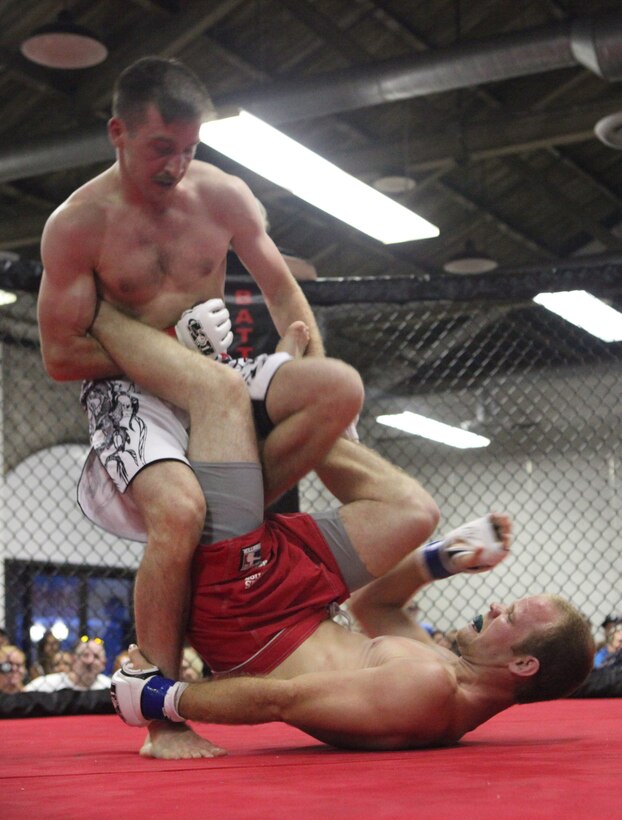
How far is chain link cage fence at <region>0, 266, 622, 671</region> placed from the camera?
827cm

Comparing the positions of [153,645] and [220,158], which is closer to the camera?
[153,645]

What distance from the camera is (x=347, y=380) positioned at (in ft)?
5.92

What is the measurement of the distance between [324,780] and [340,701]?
34 centimetres

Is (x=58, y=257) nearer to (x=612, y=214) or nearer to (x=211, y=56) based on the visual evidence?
(x=211, y=56)

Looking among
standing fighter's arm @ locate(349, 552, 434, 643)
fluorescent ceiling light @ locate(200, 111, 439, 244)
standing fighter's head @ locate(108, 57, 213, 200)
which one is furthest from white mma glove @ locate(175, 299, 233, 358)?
fluorescent ceiling light @ locate(200, 111, 439, 244)

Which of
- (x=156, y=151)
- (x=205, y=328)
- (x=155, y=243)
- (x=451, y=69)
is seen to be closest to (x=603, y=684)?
(x=205, y=328)

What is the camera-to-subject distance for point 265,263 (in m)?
2.07

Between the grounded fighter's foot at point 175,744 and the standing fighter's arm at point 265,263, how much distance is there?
729mm

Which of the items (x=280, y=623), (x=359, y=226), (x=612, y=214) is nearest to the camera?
(x=280, y=623)

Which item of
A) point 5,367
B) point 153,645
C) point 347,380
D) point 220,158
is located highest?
point 220,158

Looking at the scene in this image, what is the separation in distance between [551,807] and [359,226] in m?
5.13

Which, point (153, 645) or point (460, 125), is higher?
point (460, 125)

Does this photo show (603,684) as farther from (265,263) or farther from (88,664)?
(88,664)

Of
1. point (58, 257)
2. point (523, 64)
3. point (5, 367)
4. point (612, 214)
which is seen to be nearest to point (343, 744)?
point (58, 257)
